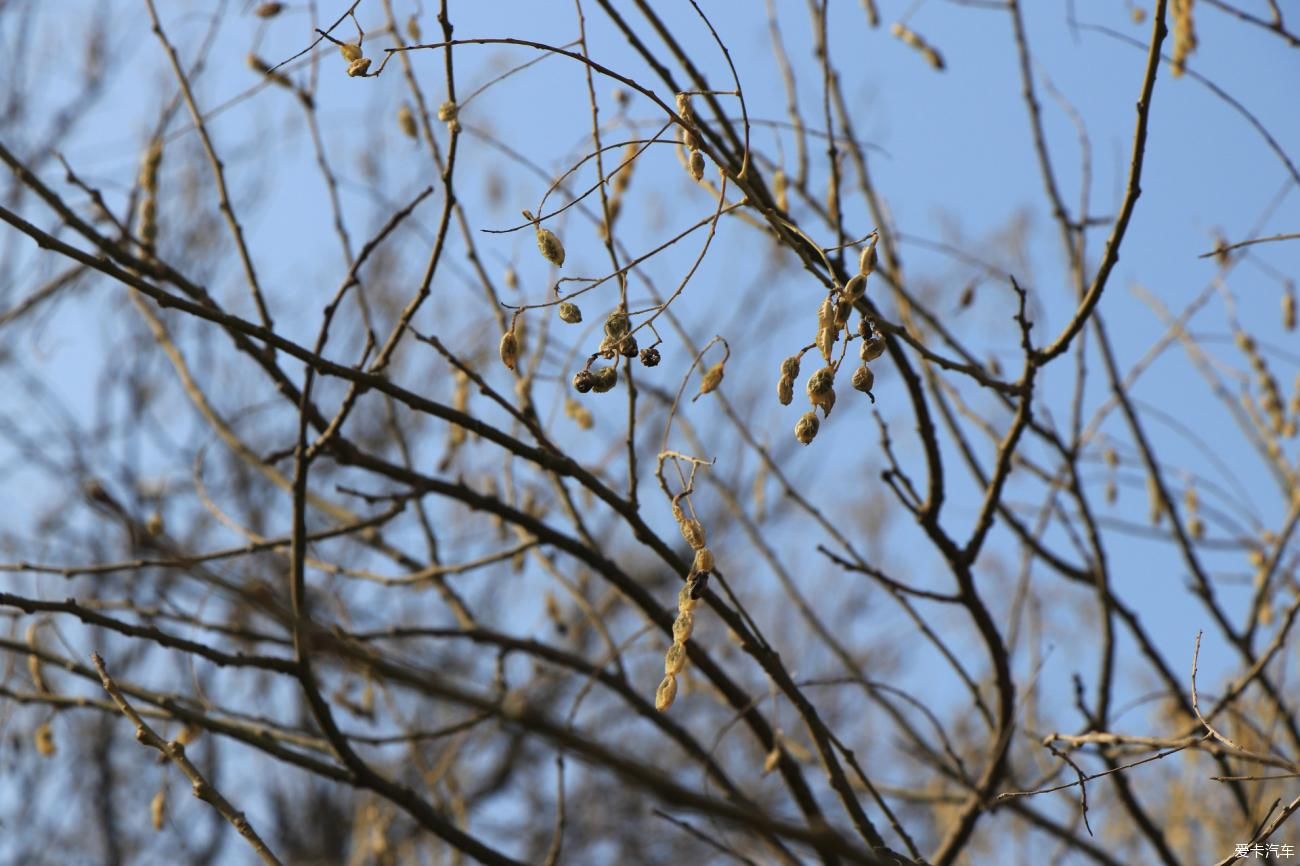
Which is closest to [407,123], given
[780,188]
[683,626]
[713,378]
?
[780,188]

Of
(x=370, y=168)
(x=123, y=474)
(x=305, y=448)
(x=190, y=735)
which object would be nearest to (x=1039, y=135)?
(x=305, y=448)

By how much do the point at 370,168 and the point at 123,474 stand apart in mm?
2146

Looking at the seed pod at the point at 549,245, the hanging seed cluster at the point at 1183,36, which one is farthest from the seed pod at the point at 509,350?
the hanging seed cluster at the point at 1183,36

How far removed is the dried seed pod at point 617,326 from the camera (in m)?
0.98

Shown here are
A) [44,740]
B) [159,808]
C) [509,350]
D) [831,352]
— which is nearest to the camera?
[831,352]

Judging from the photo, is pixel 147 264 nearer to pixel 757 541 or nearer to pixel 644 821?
pixel 757 541

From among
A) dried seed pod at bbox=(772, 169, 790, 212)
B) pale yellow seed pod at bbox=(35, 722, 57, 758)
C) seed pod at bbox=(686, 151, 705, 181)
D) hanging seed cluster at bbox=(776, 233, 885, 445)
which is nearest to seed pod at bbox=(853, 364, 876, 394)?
hanging seed cluster at bbox=(776, 233, 885, 445)

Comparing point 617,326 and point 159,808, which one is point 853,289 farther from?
point 159,808

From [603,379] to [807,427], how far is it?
6.5 inches

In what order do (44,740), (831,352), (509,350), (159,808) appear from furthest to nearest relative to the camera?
(44,740) → (159,808) → (509,350) → (831,352)

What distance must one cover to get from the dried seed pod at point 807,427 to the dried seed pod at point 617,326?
15cm

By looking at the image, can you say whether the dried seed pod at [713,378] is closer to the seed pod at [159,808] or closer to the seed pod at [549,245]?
the seed pod at [549,245]

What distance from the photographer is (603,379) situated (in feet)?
3.33

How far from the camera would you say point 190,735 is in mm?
1585
